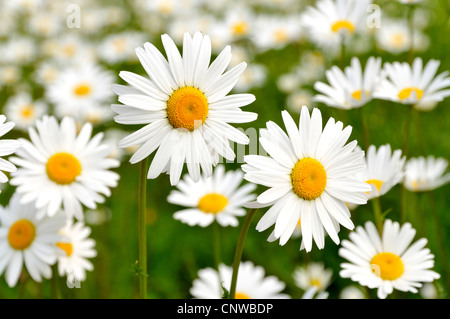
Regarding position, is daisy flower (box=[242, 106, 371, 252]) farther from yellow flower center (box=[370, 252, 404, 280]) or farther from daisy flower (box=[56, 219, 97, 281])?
daisy flower (box=[56, 219, 97, 281])

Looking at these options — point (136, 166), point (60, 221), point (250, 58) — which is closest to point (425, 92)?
point (60, 221)

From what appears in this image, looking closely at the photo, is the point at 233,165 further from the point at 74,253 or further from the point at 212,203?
the point at 74,253

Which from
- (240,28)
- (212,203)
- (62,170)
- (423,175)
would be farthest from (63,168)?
(240,28)

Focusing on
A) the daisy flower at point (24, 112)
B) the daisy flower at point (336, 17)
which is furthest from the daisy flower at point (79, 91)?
the daisy flower at point (336, 17)

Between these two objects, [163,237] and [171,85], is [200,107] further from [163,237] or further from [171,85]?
[163,237]

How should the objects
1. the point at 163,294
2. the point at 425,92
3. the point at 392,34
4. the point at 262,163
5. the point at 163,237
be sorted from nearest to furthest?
the point at 262,163, the point at 425,92, the point at 163,294, the point at 163,237, the point at 392,34

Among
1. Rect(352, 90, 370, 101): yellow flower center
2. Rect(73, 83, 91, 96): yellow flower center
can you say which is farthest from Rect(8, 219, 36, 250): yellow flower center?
Rect(73, 83, 91, 96): yellow flower center
